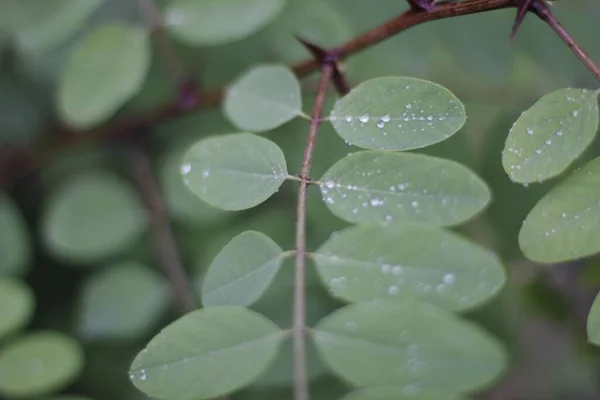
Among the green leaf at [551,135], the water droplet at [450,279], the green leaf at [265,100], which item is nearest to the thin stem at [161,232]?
the green leaf at [265,100]

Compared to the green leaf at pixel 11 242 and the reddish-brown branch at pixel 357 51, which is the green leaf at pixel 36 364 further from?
the reddish-brown branch at pixel 357 51

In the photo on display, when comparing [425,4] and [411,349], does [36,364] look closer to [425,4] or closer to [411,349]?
[411,349]

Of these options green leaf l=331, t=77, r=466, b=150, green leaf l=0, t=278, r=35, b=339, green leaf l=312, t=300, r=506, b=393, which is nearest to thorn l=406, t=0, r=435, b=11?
green leaf l=331, t=77, r=466, b=150

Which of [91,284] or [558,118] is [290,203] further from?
[558,118]

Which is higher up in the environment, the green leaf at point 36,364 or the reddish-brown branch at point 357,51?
the reddish-brown branch at point 357,51

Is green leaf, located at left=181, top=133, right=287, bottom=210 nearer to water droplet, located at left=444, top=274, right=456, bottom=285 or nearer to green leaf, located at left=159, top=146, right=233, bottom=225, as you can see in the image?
water droplet, located at left=444, top=274, right=456, bottom=285
